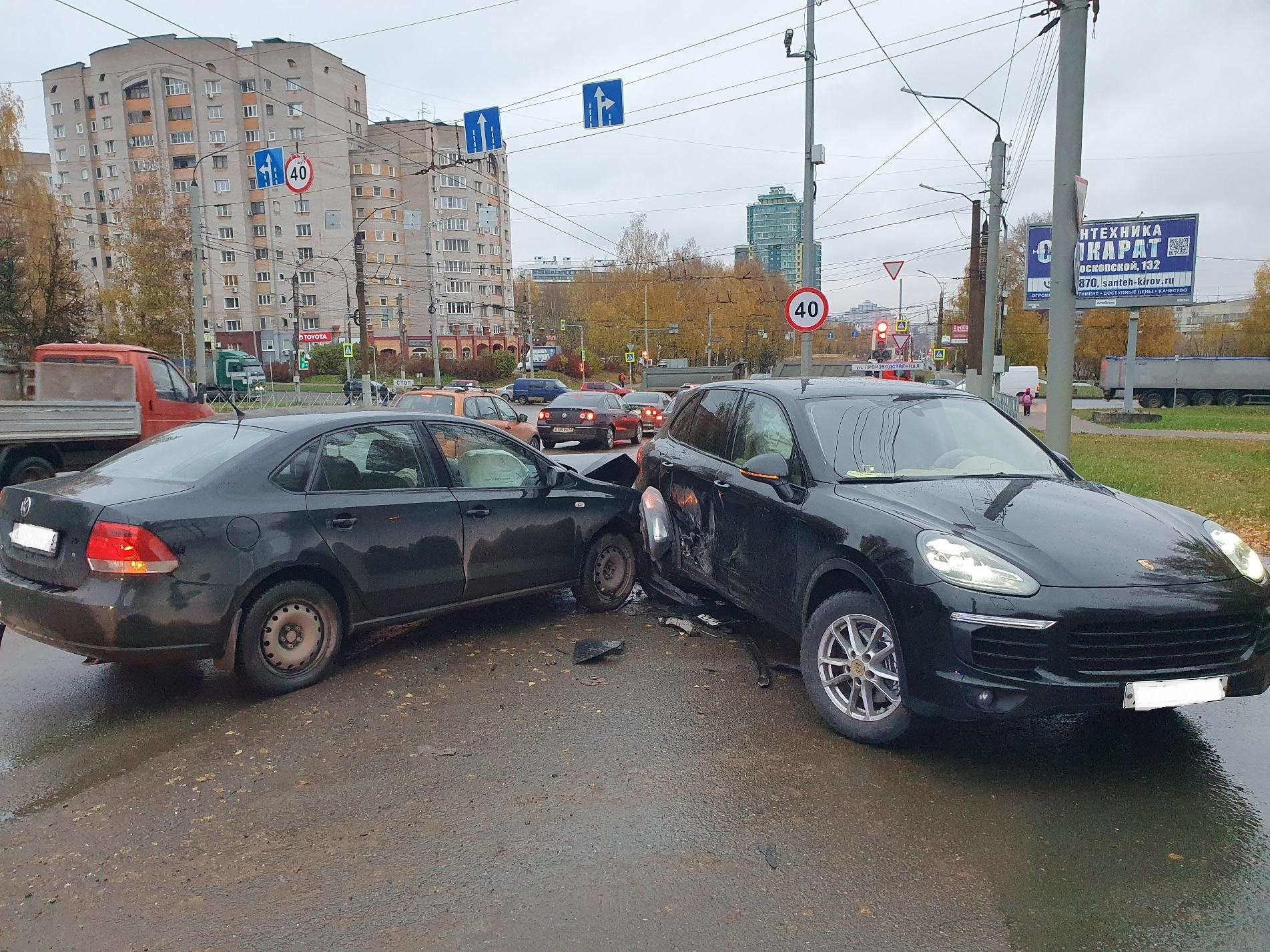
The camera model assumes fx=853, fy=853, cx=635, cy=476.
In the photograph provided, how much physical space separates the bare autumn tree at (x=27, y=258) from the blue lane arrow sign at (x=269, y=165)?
67.2 feet

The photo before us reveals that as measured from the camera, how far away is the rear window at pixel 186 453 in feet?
15.4

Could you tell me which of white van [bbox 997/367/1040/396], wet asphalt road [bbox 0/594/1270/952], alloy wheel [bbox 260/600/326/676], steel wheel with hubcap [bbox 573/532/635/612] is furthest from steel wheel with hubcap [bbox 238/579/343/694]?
white van [bbox 997/367/1040/396]

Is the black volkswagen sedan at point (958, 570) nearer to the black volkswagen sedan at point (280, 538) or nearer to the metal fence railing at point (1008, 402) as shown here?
the black volkswagen sedan at point (280, 538)

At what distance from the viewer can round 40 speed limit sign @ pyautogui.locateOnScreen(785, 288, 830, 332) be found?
15.2 m

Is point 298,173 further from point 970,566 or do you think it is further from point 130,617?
point 970,566

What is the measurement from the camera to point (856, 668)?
4027 mm

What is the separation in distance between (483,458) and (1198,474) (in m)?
13.4

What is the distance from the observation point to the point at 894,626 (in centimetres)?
377

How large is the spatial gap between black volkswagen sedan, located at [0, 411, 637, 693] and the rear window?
16 millimetres

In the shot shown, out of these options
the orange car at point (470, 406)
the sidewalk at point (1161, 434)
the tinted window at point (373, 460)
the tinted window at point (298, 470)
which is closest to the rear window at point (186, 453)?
the tinted window at point (298, 470)

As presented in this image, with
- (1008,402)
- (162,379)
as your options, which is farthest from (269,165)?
(1008,402)

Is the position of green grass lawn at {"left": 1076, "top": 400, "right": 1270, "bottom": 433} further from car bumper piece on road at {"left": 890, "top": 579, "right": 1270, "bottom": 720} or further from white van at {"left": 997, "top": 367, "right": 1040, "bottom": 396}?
car bumper piece on road at {"left": 890, "top": 579, "right": 1270, "bottom": 720}

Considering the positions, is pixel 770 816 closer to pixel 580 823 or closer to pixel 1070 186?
pixel 580 823

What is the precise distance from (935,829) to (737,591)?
2138 millimetres
